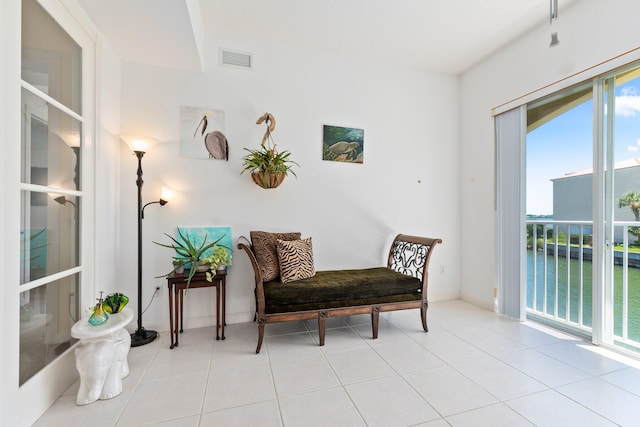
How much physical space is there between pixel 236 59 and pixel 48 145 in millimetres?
1843

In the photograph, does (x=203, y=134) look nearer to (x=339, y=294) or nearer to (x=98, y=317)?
(x=98, y=317)

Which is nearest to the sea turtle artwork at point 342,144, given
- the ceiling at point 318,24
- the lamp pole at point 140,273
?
the ceiling at point 318,24

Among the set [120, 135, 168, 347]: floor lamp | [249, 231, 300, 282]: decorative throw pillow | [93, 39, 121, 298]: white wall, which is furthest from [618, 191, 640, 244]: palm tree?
[93, 39, 121, 298]: white wall

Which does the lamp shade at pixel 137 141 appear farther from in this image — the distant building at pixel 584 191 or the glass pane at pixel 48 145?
the distant building at pixel 584 191

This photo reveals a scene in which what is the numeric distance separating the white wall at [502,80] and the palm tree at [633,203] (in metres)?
1.05

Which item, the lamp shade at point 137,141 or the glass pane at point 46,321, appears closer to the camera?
the glass pane at point 46,321

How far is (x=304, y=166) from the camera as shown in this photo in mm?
2971

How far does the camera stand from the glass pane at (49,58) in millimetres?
1472

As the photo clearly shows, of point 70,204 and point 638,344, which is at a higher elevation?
point 70,204

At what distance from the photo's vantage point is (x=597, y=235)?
226 cm

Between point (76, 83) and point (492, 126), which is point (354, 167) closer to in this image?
point (492, 126)

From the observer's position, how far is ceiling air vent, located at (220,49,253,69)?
2.74 meters

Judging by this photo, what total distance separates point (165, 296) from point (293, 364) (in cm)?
149

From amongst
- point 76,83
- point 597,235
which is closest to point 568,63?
point 597,235
